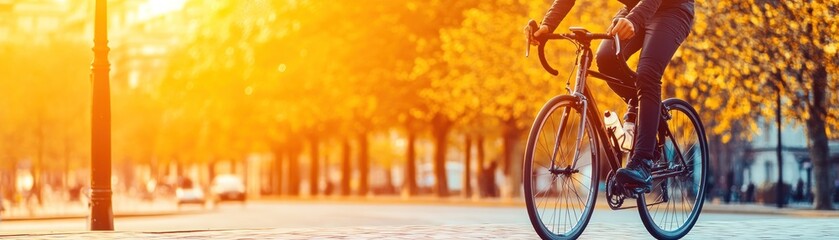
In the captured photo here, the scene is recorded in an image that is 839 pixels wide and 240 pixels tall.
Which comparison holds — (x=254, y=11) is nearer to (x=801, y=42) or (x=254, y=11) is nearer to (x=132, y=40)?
(x=801, y=42)

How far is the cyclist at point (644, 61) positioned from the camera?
7867 millimetres

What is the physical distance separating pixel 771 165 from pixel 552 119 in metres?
58.3

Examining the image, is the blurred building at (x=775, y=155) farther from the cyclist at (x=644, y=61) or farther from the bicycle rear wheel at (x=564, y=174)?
the bicycle rear wheel at (x=564, y=174)

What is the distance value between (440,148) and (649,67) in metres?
45.4

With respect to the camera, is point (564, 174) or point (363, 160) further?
point (363, 160)

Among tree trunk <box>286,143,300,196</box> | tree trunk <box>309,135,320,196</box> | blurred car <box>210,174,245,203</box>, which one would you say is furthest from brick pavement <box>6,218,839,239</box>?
tree trunk <box>286,143,300,196</box>

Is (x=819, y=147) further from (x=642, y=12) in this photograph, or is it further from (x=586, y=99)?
(x=586, y=99)

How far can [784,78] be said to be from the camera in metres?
29.5

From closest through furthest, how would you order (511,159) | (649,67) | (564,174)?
(564,174) < (649,67) < (511,159)

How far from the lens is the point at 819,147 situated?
31.5 metres

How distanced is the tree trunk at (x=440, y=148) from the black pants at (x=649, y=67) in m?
42.5

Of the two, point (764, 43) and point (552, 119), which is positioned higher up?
point (764, 43)

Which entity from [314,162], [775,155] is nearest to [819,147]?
[775,155]

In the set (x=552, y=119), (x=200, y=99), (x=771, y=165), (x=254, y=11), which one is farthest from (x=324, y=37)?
(x=552, y=119)
